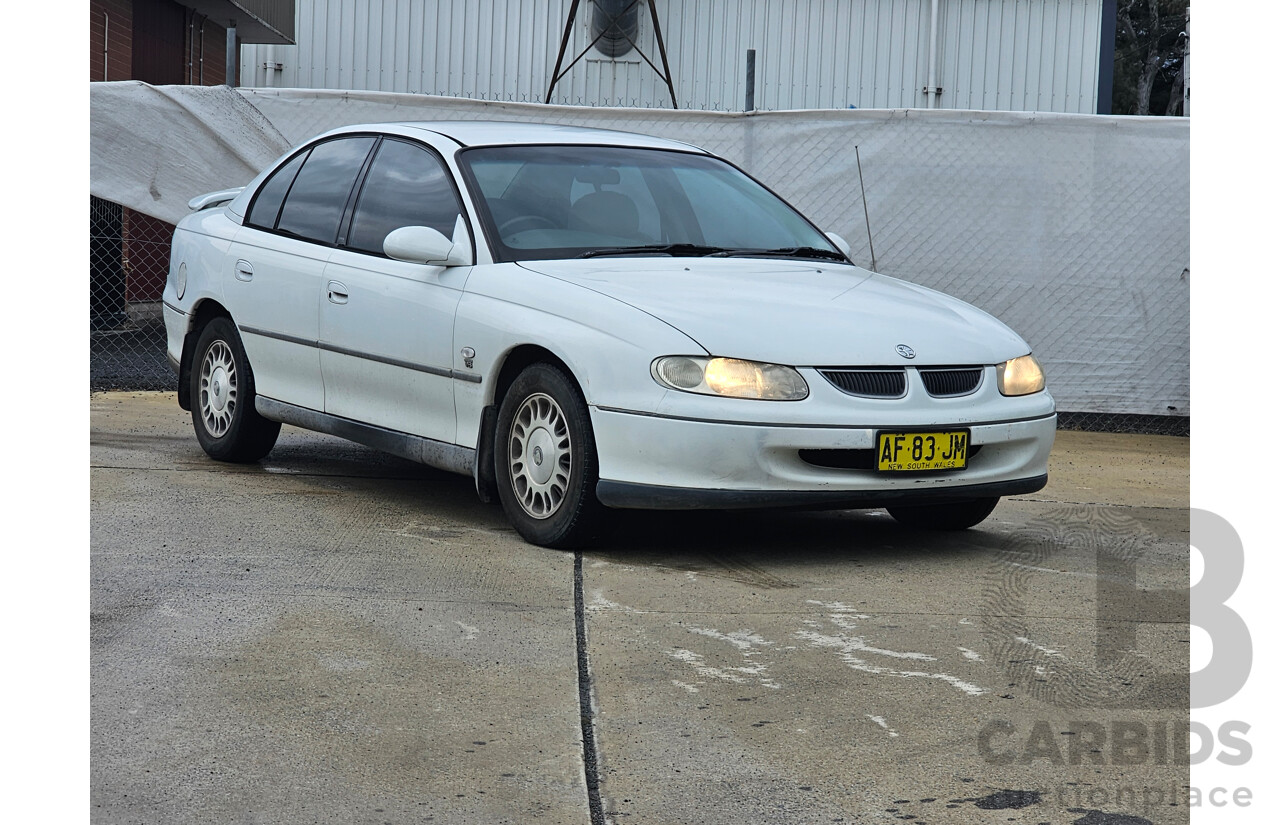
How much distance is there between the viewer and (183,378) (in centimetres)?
750

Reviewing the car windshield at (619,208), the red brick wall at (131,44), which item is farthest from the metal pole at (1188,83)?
the red brick wall at (131,44)

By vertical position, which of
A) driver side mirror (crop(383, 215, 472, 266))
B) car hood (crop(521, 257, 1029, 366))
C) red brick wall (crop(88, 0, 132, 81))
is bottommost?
car hood (crop(521, 257, 1029, 366))

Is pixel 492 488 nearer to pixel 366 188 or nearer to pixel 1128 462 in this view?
pixel 366 188

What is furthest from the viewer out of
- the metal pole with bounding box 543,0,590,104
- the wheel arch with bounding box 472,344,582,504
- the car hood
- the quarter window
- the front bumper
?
the metal pole with bounding box 543,0,590,104

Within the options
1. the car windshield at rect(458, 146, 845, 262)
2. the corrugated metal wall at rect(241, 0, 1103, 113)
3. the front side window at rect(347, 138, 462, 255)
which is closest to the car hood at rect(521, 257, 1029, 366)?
the car windshield at rect(458, 146, 845, 262)

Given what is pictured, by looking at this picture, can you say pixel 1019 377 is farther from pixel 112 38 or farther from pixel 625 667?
pixel 112 38

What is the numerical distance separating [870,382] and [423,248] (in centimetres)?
176

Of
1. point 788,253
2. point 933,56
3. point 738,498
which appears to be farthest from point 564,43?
point 738,498

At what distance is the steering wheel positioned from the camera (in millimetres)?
Answer: 5938

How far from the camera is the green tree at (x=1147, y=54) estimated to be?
145 feet

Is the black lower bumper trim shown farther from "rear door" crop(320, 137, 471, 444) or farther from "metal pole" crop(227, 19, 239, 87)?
"metal pole" crop(227, 19, 239, 87)

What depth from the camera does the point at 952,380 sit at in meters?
5.45

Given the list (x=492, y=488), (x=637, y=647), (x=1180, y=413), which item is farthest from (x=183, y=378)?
(x=1180, y=413)

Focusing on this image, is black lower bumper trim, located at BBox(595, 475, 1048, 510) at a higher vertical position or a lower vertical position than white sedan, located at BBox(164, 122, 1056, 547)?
lower
